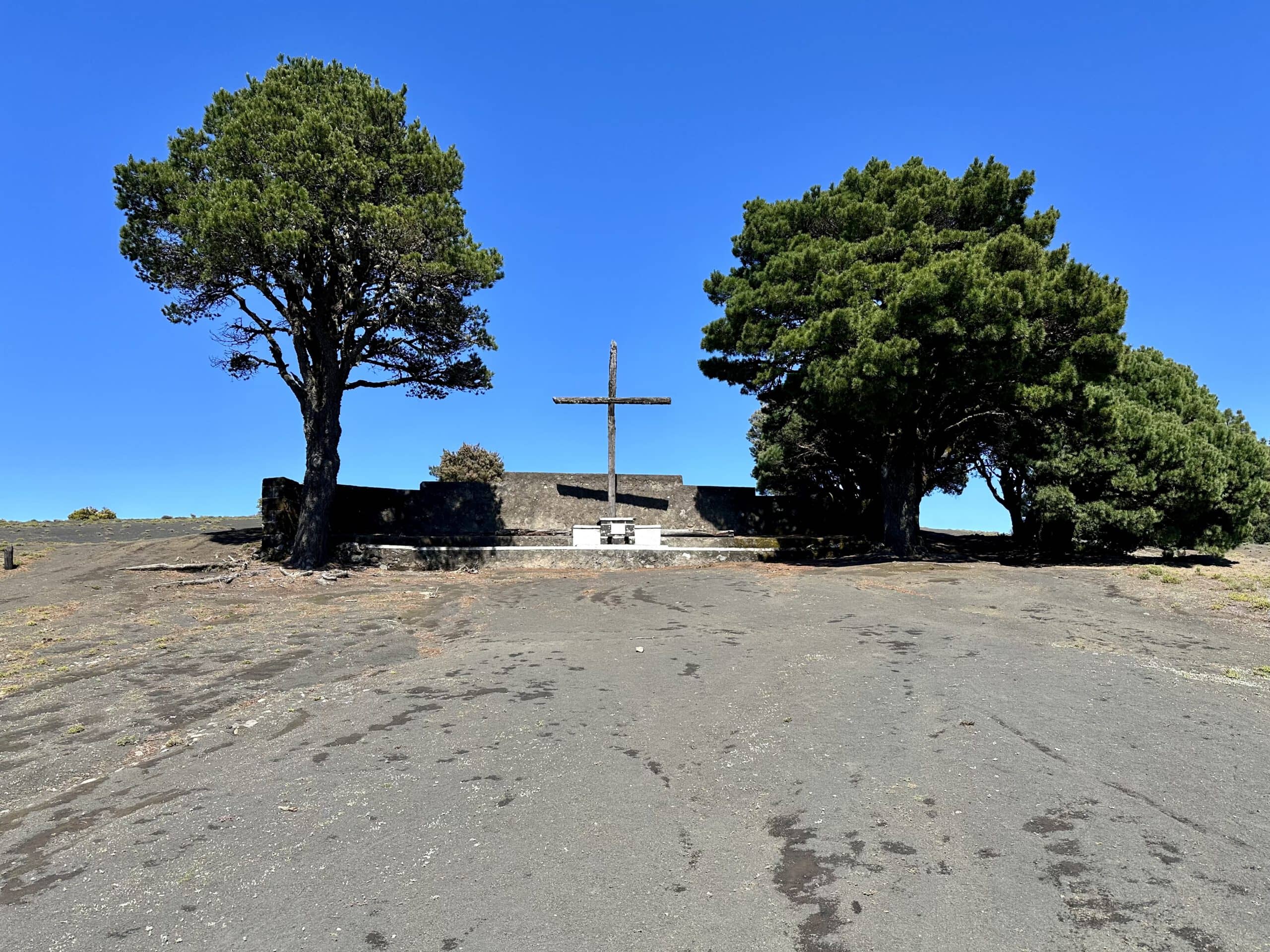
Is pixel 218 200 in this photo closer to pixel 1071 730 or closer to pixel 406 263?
pixel 406 263

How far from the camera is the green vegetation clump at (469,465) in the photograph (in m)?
37.4

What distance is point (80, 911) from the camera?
335 centimetres

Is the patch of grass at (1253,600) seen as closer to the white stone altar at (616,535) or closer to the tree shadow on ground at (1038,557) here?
the tree shadow on ground at (1038,557)

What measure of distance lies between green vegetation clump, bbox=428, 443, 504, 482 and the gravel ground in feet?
90.8

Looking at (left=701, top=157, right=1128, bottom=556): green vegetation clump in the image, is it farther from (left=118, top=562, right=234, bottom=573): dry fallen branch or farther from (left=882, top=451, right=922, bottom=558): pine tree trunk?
(left=118, top=562, right=234, bottom=573): dry fallen branch

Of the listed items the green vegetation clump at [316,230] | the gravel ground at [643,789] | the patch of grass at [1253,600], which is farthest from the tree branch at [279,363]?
the patch of grass at [1253,600]

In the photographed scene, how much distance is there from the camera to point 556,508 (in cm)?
2731

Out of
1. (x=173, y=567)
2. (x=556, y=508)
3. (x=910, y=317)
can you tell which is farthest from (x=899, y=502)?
(x=173, y=567)

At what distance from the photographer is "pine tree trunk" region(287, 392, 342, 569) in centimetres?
1816

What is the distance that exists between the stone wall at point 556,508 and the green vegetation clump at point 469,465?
10157mm

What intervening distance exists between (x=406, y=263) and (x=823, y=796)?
15.9 metres

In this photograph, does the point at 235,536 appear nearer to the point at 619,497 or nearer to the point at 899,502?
the point at 619,497

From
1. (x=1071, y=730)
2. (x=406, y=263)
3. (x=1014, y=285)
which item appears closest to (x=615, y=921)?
(x=1071, y=730)

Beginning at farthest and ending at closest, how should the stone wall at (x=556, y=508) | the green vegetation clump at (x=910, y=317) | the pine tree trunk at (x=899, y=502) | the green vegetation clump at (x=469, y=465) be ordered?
the green vegetation clump at (x=469, y=465) < the stone wall at (x=556, y=508) < the pine tree trunk at (x=899, y=502) < the green vegetation clump at (x=910, y=317)
